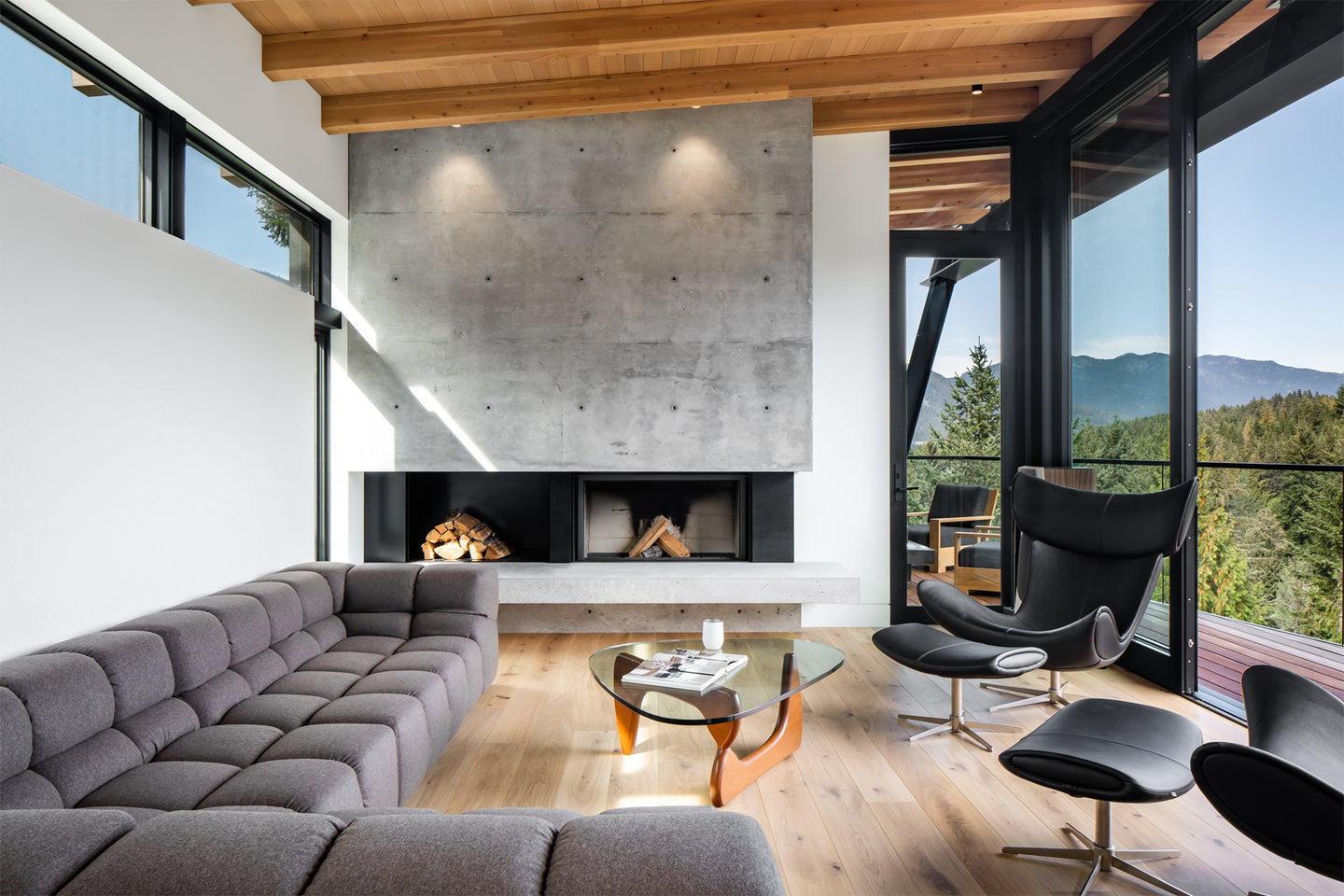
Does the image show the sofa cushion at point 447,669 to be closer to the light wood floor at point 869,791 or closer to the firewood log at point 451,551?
the light wood floor at point 869,791

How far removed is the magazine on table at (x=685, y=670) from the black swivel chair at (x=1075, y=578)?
1.08 m

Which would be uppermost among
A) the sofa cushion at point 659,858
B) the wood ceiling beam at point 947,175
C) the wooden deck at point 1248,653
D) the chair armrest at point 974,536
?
the wood ceiling beam at point 947,175

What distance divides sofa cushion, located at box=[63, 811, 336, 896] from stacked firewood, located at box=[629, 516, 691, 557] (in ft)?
12.3

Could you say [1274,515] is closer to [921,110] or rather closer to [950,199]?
[950,199]

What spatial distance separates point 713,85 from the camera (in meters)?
4.16

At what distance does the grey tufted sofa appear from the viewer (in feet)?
5.72

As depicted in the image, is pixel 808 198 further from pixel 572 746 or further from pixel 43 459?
pixel 43 459

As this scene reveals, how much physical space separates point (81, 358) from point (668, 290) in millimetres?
3001

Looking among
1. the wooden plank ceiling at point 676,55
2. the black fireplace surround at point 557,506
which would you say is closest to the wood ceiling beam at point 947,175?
the wooden plank ceiling at point 676,55

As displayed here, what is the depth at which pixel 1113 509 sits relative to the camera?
3135 mm

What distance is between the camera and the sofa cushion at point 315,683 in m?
2.45

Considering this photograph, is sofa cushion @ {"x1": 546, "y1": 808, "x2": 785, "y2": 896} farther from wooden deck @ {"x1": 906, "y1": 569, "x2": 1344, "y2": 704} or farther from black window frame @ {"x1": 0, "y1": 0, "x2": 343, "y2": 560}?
wooden deck @ {"x1": 906, "y1": 569, "x2": 1344, "y2": 704}

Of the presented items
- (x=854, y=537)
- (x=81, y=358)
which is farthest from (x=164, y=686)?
(x=854, y=537)

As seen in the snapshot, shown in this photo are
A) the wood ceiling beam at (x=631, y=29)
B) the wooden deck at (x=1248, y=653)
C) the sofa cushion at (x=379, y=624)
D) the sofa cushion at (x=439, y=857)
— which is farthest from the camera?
the wood ceiling beam at (x=631, y=29)
